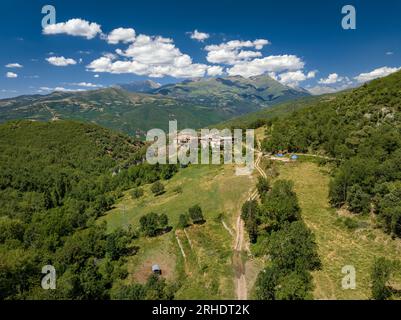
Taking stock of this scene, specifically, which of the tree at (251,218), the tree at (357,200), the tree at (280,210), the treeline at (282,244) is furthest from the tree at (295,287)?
the tree at (357,200)

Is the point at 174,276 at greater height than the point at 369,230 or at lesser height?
lesser

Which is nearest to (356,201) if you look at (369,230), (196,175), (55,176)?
(369,230)

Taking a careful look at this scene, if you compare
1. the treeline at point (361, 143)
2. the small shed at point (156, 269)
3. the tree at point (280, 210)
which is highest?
the treeline at point (361, 143)

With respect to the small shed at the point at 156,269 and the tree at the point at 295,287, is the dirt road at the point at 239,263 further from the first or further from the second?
the small shed at the point at 156,269
